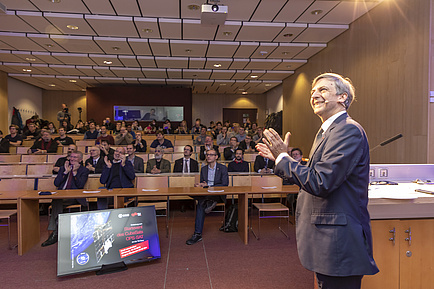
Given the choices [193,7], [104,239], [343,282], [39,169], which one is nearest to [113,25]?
[193,7]

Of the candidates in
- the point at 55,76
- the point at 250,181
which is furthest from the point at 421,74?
the point at 55,76

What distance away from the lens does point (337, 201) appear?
121cm

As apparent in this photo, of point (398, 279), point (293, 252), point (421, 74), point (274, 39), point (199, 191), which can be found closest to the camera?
point (398, 279)

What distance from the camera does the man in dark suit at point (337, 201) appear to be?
116cm

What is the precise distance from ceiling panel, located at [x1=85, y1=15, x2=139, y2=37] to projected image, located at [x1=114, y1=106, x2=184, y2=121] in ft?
21.6

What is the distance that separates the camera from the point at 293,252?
370 cm

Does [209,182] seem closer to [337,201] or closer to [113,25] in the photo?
[337,201]

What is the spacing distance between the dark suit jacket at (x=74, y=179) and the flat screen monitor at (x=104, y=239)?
70.9 inches

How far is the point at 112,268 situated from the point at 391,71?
17.4ft

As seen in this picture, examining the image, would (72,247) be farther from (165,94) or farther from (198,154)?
(165,94)

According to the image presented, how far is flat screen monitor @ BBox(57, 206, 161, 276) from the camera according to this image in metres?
2.91

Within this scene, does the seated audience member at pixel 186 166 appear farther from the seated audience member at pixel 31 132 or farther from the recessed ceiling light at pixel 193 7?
the seated audience member at pixel 31 132

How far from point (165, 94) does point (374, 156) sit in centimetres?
996

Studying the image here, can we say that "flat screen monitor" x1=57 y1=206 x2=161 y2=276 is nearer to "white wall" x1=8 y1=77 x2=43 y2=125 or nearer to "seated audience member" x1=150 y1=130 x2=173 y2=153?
"seated audience member" x1=150 y1=130 x2=173 y2=153
